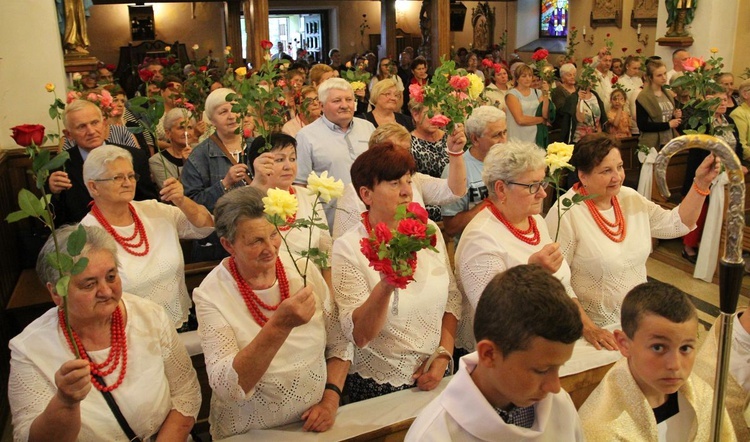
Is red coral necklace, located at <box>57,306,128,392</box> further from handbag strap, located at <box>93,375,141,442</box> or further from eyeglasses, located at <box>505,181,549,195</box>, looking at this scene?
eyeglasses, located at <box>505,181,549,195</box>

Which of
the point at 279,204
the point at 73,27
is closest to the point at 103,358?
the point at 279,204

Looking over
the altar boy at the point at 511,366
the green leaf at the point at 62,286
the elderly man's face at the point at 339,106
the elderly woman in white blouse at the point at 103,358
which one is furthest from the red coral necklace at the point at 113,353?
the elderly man's face at the point at 339,106

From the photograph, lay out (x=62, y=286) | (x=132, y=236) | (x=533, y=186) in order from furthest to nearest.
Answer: (x=132, y=236) → (x=533, y=186) → (x=62, y=286)

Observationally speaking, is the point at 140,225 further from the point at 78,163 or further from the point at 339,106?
the point at 339,106

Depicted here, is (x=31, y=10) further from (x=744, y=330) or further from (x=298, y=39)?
(x=298, y=39)

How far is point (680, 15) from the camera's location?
841 centimetres

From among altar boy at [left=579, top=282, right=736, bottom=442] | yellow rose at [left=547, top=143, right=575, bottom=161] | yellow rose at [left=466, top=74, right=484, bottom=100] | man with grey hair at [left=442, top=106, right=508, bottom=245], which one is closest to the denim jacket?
man with grey hair at [left=442, top=106, right=508, bottom=245]

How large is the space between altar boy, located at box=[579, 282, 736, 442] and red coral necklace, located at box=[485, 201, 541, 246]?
0.83 metres

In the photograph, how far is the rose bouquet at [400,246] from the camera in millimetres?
1873

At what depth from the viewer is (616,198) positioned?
3.09 meters

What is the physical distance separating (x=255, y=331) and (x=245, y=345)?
0.18 feet

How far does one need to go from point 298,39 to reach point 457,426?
16.7 meters

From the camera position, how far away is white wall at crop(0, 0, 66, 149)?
4.99m

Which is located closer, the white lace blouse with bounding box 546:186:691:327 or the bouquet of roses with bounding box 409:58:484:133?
the white lace blouse with bounding box 546:186:691:327
